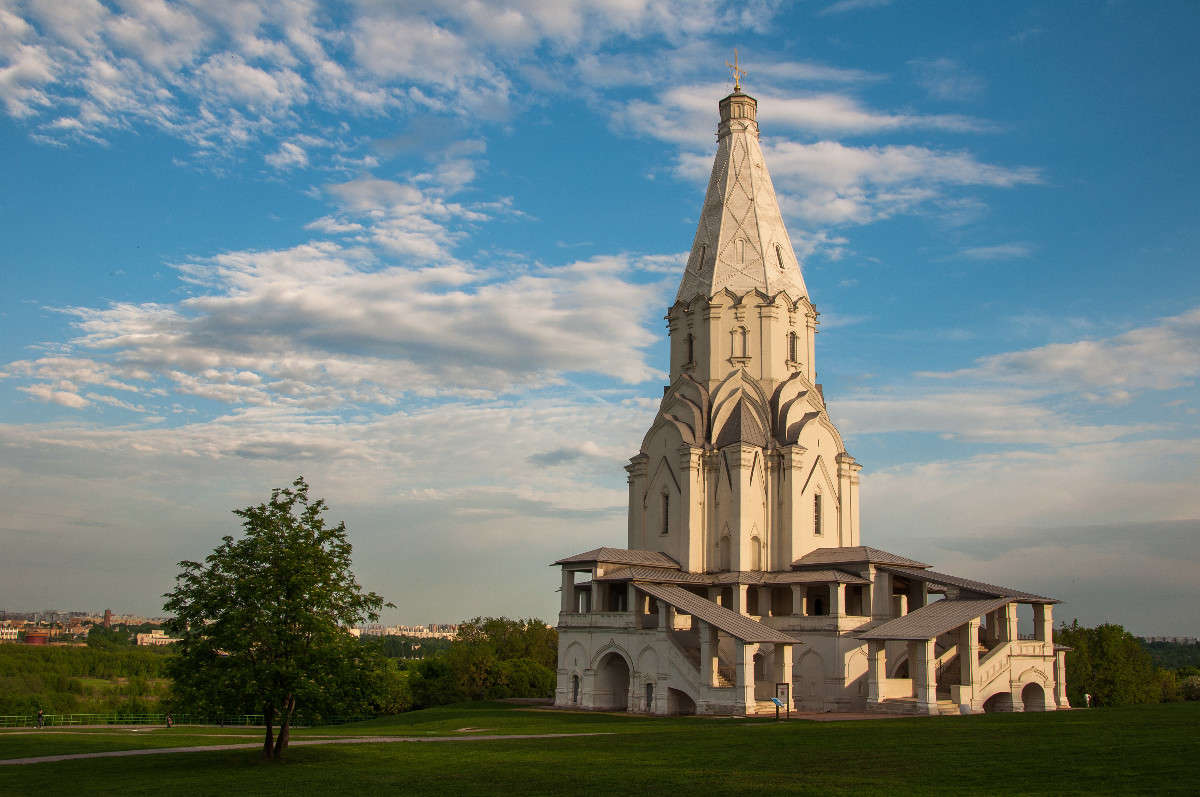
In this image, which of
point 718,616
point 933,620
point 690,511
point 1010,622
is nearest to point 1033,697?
point 1010,622

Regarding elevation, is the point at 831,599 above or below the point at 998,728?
above

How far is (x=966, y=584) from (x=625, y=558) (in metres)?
14.5

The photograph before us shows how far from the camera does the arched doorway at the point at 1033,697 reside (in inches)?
1528

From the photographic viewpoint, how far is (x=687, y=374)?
2007 inches

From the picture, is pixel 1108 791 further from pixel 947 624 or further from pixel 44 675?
pixel 44 675

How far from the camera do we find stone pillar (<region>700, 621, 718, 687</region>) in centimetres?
3781

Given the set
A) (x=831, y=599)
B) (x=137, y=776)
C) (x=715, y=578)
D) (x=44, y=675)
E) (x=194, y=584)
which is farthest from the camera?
(x=44, y=675)

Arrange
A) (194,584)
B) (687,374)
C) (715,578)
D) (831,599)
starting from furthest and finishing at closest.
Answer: (687,374) → (715,578) → (831,599) → (194,584)

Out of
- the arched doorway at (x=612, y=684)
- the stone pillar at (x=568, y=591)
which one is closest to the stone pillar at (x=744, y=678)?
the arched doorway at (x=612, y=684)

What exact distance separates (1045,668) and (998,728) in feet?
47.0

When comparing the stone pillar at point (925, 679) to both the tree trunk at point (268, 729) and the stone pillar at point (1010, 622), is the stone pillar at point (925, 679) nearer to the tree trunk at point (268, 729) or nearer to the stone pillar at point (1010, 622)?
the stone pillar at point (1010, 622)

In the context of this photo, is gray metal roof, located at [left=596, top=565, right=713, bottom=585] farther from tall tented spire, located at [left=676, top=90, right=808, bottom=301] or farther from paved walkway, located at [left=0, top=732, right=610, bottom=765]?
tall tented spire, located at [left=676, top=90, right=808, bottom=301]

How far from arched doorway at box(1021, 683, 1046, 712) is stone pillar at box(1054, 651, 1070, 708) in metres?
1.05

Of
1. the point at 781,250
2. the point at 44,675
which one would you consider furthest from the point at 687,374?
the point at 44,675
